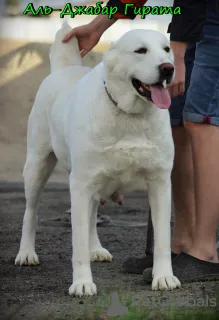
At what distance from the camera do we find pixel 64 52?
5.56m

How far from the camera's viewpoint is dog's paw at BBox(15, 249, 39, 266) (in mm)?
5250

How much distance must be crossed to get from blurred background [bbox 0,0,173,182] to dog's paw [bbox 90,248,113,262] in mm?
6189

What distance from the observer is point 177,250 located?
506 cm

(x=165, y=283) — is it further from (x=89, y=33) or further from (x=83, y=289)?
(x=89, y=33)

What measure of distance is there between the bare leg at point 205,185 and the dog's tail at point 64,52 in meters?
1.22

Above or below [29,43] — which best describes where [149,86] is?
above

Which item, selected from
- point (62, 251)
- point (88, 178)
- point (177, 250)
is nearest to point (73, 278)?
point (88, 178)

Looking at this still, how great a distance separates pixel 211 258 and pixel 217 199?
12.5 inches

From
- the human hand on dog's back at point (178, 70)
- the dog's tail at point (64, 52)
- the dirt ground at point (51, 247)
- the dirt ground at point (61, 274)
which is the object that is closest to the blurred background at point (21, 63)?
the dirt ground at point (51, 247)

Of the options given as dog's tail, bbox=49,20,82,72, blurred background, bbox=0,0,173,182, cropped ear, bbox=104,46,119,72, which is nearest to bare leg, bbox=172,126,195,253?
cropped ear, bbox=104,46,119,72

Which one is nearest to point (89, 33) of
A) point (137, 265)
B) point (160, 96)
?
point (160, 96)

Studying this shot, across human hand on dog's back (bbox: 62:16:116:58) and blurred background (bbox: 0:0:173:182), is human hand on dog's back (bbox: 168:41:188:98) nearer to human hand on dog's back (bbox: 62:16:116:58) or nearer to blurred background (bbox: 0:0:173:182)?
human hand on dog's back (bbox: 62:16:116:58)

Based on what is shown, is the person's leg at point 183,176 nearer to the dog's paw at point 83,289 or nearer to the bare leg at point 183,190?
the bare leg at point 183,190

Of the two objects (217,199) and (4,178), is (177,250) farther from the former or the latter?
(4,178)
